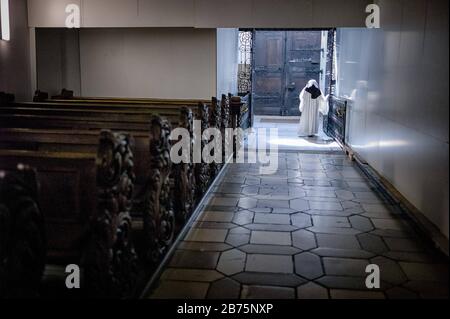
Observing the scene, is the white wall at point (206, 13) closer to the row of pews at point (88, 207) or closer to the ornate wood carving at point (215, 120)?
the ornate wood carving at point (215, 120)

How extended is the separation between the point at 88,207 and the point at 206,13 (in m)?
4.46

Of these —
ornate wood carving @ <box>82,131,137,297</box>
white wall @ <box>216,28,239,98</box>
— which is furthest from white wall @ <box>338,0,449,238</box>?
white wall @ <box>216,28,239,98</box>

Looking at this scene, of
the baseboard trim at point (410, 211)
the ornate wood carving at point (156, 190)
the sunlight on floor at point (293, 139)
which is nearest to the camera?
the ornate wood carving at point (156, 190)

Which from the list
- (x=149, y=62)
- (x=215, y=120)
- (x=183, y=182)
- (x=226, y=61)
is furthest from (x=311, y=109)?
(x=183, y=182)

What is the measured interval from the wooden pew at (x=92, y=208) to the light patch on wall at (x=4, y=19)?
13.1 feet

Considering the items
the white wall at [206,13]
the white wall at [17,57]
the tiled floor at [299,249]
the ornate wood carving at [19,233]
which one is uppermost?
the white wall at [206,13]

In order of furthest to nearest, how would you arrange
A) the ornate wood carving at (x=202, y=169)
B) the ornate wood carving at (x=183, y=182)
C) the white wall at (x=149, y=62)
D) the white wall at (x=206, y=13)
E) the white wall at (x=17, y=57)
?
the white wall at (x=149, y=62) < the white wall at (x=206, y=13) < the white wall at (x=17, y=57) < the ornate wood carving at (x=202, y=169) < the ornate wood carving at (x=183, y=182)

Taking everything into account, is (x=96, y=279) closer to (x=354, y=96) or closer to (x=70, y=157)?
(x=70, y=157)

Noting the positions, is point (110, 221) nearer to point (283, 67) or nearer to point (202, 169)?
point (202, 169)

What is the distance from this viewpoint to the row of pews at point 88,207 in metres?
1.70

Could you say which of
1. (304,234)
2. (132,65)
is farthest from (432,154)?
(132,65)

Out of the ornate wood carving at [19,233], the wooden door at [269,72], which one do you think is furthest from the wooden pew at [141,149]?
the wooden door at [269,72]

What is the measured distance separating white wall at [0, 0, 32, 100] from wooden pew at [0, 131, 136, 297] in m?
4.02

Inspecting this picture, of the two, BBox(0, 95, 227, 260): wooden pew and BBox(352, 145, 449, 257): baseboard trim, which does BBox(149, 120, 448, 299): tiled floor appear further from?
BBox(0, 95, 227, 260): wooden pew
